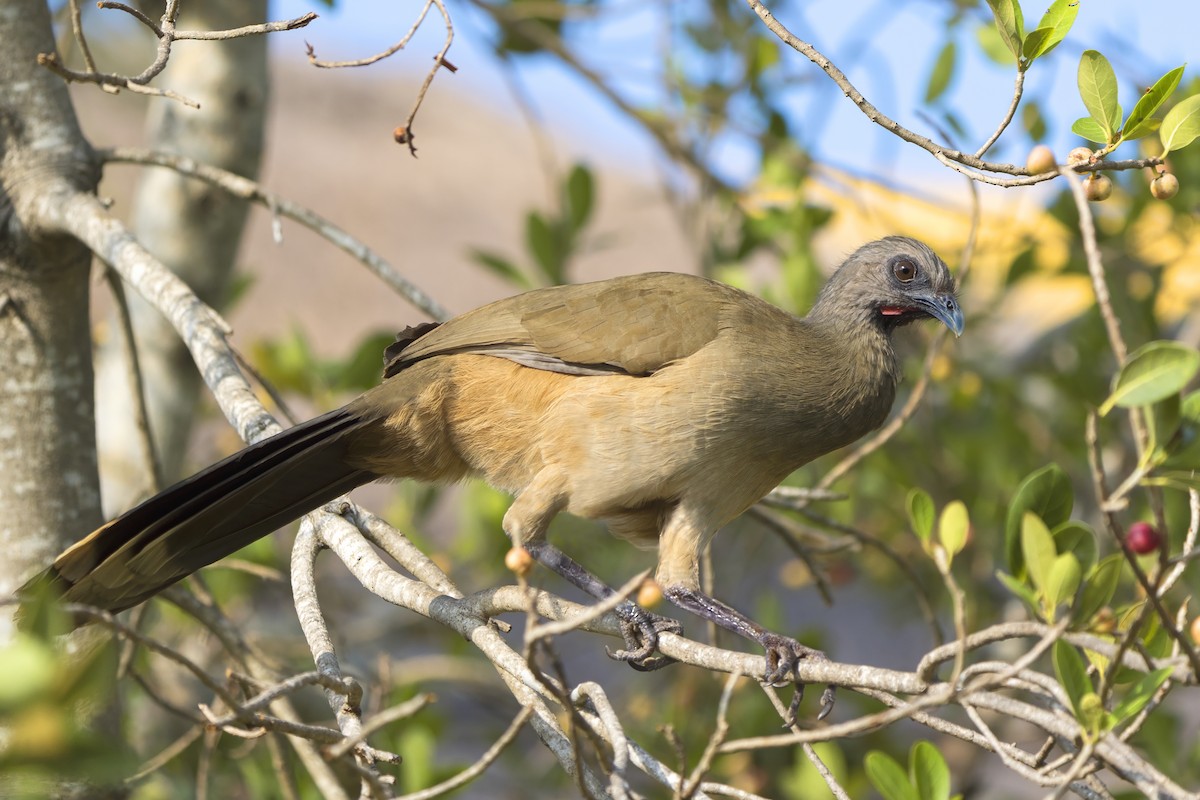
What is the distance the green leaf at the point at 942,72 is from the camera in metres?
4.43

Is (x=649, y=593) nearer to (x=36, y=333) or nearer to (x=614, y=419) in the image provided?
(x=614, y=419)

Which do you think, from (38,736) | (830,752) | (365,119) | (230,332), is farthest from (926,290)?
(365,119)

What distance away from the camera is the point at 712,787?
197 centimetres

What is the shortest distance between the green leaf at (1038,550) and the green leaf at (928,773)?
38cm

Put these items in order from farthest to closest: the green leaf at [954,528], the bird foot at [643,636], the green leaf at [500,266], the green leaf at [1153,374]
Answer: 1. the green leaf at [500,266]
2. the bird foot at [643,636]
3. the green leaf at [954,528]
4. the green leaf at [1153,374]

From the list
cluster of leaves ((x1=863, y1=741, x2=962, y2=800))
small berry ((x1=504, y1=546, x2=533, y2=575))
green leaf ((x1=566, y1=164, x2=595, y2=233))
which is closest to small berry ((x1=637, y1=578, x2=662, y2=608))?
small berry ((x1=504, y1=546, x2=533, y2=575))

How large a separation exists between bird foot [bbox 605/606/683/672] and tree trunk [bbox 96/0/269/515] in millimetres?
1735

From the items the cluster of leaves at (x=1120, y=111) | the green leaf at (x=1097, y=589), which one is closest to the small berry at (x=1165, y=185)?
the cluster of leaves at (x=1120, y=111)

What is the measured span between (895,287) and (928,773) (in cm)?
165

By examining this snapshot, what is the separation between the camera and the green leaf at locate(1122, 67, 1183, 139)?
6.72 feet

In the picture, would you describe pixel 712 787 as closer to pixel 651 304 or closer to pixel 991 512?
pixel 651 304

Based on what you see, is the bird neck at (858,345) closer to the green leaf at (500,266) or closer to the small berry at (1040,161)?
the small berry at (1040,161)

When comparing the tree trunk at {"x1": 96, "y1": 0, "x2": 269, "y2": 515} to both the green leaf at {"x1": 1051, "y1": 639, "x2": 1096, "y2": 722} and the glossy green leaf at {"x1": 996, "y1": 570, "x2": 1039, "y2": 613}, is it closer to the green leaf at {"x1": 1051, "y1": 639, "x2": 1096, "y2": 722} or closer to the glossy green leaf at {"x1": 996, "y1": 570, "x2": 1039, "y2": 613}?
the glossy green leaf at {"x1": 996, "y1": 570, "x2": 1039, "y2": 613}

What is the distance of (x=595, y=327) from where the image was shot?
3.22 m
